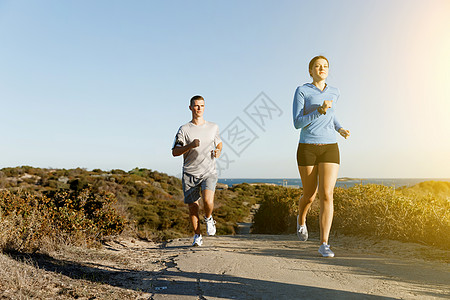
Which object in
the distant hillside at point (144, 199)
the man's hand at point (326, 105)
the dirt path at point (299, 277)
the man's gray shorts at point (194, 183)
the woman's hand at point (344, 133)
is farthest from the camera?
the distant hillside at point (144, 199)

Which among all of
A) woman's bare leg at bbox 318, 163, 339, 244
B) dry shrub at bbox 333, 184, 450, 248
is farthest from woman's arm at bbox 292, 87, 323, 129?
dry shrub at bbox 333, 184, 450, 248

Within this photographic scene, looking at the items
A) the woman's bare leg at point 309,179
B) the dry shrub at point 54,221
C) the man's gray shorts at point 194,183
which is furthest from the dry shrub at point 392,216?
the dry shrub at point 54,221

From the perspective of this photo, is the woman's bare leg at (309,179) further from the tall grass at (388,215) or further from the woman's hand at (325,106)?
the tall grass at (388,215)

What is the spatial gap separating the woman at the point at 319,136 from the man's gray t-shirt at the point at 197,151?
156 cm

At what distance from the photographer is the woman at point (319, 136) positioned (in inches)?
202

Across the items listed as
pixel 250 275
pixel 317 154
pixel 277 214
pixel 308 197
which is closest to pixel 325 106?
pixel 317 154

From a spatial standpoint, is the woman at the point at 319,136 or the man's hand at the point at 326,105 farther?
the woman at the point at 319,136

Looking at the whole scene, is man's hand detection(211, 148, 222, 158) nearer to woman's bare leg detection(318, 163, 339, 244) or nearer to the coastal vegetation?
woman's bare leg detection(318, 163, 339, 244)

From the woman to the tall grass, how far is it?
256cm

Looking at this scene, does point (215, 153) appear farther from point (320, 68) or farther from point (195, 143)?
point (320, 68)

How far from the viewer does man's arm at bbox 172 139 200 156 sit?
553 cm

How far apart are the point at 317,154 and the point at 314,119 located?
51cm

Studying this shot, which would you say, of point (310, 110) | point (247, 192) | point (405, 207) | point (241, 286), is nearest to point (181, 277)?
point (241, 286)

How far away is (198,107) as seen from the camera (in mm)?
6180
